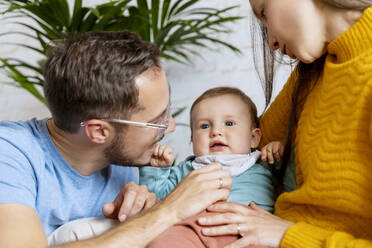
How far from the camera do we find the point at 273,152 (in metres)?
1.57

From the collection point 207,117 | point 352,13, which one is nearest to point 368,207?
point 352,13

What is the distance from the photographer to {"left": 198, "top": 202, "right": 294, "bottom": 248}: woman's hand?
1.22 metres

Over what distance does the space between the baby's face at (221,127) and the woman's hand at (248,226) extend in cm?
37

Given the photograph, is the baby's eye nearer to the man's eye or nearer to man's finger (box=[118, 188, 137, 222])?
the man's eye

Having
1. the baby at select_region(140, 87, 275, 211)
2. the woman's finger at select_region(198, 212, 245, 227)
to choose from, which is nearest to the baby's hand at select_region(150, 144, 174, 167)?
the baby at select_region(140, 87, 275, 211)

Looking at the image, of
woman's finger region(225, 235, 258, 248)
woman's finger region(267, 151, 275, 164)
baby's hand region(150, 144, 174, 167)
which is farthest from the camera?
baby's hand region(150, 144, 174, 167)

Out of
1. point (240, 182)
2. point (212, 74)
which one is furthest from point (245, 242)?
point (212, 74)

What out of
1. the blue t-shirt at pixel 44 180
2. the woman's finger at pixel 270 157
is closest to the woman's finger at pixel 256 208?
the woman's finger at pixel 270 157

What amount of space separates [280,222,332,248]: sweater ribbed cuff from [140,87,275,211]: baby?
1.00ft

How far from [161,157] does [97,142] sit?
28 cm

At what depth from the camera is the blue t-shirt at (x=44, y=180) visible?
127cm

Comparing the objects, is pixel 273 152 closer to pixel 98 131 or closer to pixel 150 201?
pixel 150 201

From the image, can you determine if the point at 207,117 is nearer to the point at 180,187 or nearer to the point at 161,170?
the point at 161,170

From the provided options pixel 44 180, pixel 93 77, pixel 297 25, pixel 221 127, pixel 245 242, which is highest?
pixel 297 25
